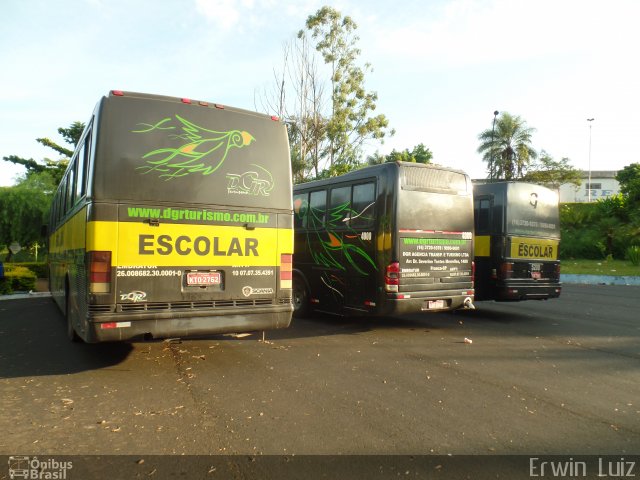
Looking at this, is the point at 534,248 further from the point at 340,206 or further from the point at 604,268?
the point at 604,268

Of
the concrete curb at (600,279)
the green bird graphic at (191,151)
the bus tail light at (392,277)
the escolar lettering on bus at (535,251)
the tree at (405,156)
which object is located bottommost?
the concrete curb at (600,279)

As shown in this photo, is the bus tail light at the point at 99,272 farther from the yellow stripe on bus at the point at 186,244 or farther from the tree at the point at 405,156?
the tree at the point at 405,156

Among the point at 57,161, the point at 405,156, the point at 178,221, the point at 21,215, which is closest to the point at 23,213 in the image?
the point at 21,215

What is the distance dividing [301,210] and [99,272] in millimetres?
6175

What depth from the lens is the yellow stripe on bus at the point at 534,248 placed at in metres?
10.7

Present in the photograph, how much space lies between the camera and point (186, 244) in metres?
6.17

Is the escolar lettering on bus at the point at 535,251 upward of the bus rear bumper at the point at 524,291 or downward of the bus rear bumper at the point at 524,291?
upward

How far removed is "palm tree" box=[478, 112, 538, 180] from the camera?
45188 millimetres

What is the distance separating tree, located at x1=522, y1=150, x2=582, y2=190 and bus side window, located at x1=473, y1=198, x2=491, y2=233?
37688 mm

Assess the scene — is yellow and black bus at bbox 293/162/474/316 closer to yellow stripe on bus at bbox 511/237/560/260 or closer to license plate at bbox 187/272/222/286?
yellow stripe on bus at bbox 511/237/560/260

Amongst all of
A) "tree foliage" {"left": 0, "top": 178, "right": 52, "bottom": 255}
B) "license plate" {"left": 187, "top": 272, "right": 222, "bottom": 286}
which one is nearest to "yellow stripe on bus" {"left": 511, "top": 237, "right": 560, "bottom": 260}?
"license plate" {"left": 187, "top": 272, "right": 222, "bottom": 286}

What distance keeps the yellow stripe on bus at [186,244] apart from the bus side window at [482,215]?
5710 mm

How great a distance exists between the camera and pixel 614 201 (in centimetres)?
3275

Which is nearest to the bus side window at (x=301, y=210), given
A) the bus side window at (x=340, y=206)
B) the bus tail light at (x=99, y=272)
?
the bus side window at (x=340, y=206)
